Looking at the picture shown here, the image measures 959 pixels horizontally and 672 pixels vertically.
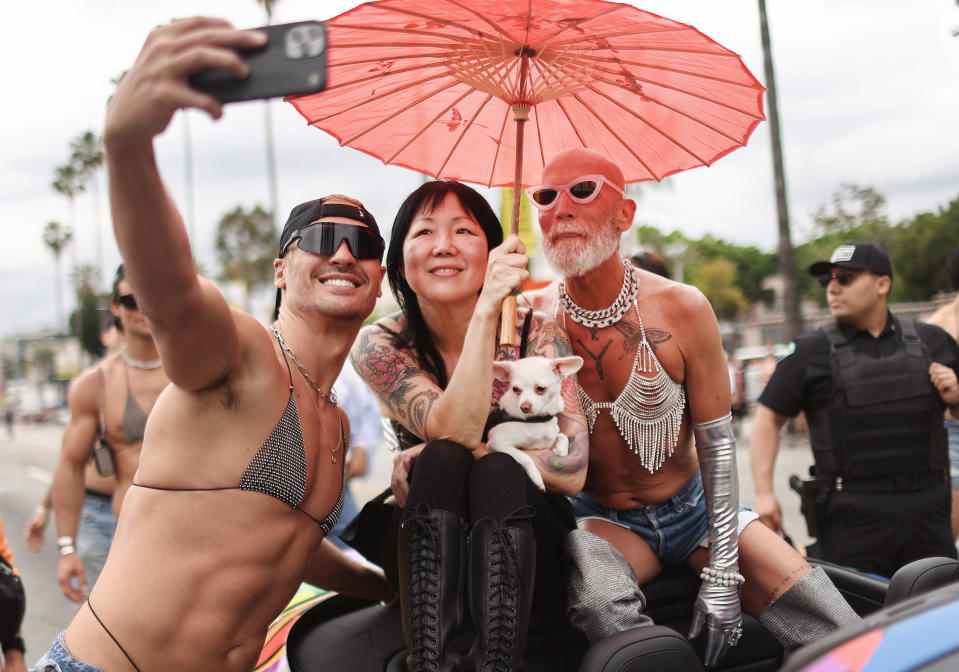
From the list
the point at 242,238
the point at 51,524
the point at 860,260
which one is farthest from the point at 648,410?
the point at 242,238

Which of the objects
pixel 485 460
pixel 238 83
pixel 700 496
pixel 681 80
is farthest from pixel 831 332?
pixel 238 83

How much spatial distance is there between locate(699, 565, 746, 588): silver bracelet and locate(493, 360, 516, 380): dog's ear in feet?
3.28

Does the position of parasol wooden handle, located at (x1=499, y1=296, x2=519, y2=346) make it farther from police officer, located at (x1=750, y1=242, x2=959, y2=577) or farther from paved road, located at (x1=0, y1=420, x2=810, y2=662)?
paved road, located at (x1=0, y1=420, x2=810, y2=662)

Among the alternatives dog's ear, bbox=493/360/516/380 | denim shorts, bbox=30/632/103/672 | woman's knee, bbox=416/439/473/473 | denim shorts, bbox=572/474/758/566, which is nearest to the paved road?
denim shorts, bbox=572/474/758/566

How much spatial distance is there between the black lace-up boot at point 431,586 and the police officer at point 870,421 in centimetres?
258

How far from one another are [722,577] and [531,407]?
0.92 m

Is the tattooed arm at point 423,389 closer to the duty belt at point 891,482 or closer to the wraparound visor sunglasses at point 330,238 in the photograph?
the wraparound visor sunglasses at point 330,238

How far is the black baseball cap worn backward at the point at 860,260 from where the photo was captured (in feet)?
13.9

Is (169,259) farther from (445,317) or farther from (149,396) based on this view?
(149,396)

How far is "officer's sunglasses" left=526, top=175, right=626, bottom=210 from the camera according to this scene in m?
2.83

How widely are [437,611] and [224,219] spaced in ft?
235

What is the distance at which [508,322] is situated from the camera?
8.37 feet

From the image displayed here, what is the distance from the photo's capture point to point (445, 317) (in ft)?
9.13

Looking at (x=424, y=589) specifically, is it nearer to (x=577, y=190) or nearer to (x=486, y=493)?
(x=486, y=493)
